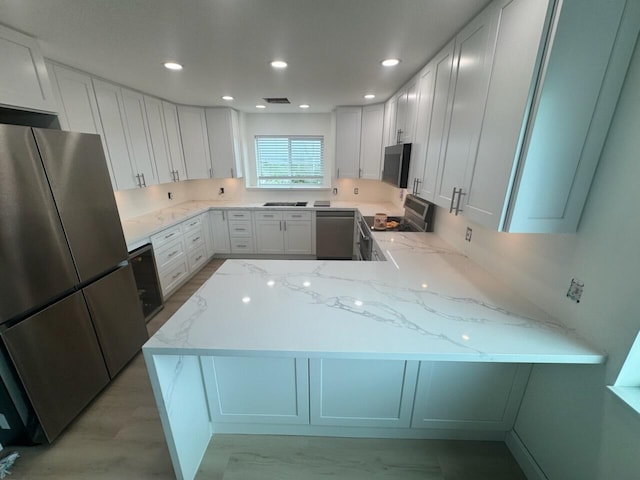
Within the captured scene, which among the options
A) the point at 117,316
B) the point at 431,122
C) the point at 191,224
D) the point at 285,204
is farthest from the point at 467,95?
the point at 191,224

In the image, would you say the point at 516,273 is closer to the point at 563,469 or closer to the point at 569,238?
the point at 569,238

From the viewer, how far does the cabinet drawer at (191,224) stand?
349cm

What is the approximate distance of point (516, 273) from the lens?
4.76ft

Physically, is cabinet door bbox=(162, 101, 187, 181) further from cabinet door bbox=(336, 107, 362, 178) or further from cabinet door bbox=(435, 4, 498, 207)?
cabinet door bbox=(435, 4, 498, 207)

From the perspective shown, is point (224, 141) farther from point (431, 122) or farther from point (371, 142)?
point (431, 122)

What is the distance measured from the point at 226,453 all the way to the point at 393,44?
2.79 m

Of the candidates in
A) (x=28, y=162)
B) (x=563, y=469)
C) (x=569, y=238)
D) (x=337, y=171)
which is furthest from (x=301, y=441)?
(x=337, y=171)

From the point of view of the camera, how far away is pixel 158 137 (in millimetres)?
3338

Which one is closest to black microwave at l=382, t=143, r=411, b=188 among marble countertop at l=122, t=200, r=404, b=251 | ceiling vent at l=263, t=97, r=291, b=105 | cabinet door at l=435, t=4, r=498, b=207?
cabinet door at l=435, t=4, r=498, b=207

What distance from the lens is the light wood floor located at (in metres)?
1.43

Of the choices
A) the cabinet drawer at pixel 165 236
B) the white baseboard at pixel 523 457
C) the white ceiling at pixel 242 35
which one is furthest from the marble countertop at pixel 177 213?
the white baseboard at pixel 523 457

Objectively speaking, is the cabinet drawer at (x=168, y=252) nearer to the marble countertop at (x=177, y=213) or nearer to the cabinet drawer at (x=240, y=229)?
the marble countertop at (x=177, y=213)

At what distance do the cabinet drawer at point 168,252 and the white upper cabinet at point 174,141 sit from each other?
1.05 m

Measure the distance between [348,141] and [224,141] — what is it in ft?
6.39
